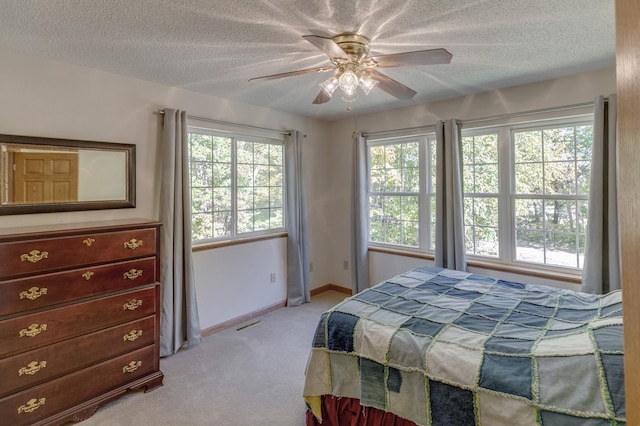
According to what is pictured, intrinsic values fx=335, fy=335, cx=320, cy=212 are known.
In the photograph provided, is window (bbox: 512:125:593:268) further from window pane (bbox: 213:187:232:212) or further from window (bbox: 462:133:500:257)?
window pane (bbox: 213:187:232:212)

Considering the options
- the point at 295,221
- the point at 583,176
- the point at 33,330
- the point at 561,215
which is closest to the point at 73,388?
the point at 33,330

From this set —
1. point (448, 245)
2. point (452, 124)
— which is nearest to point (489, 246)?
point (448, 245)

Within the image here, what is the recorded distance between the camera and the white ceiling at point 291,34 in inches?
69.0

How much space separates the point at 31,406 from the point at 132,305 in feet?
2.39

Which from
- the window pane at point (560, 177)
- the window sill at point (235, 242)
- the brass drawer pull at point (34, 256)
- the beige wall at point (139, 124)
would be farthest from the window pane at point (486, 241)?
the brass drawer pull at point (34, 256)

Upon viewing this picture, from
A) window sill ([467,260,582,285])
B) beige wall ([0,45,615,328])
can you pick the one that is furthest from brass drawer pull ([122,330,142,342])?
window sill ([467,260,582,285])

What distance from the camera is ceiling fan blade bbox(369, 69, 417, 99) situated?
2098 mm

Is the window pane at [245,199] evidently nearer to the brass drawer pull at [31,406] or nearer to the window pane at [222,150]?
the window pane at [222,150]

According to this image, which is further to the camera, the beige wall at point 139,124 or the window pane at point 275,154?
the window pane at point 275,154

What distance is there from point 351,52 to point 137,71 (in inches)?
70.6

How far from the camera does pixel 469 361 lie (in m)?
1.55

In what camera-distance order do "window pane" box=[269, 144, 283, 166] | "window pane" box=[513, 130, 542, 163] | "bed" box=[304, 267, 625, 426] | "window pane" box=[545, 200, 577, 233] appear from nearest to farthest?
"bed" box=[304, 267, 625, 426], "window pane" box=[545, 200, 577, 233], "window pane" box=[513, 130, 542, 163], "window pane" box=[269, 144, 283, 166]

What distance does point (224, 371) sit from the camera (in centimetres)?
272

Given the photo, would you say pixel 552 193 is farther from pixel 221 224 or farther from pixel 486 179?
pixel 221 224
